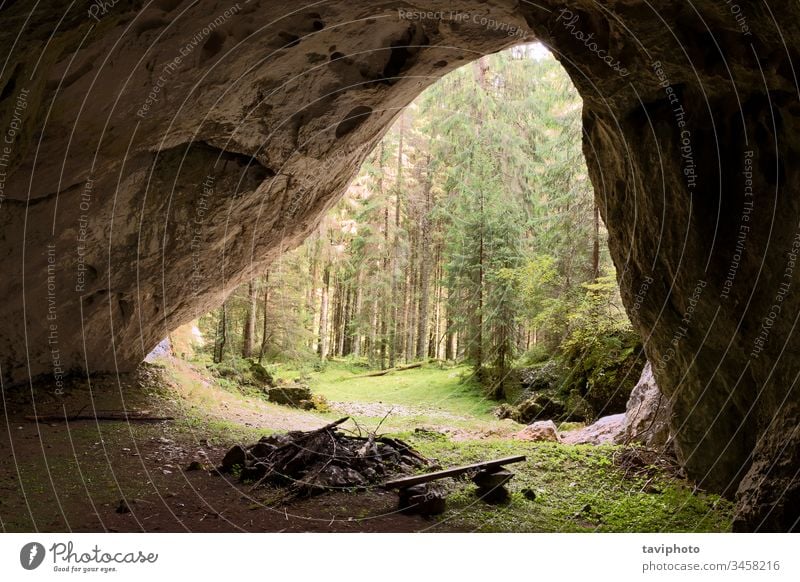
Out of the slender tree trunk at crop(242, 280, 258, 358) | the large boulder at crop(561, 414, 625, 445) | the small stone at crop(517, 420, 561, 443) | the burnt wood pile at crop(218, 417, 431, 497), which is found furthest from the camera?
the slender tree trunk at crop(242, 280, 258, 358)

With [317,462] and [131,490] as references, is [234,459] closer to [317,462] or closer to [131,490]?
[317,462]

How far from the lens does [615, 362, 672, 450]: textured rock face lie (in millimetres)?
8688

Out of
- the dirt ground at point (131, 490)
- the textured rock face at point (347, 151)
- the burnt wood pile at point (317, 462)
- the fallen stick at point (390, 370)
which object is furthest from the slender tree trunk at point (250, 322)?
the burnt wood pile at point (317, 462)

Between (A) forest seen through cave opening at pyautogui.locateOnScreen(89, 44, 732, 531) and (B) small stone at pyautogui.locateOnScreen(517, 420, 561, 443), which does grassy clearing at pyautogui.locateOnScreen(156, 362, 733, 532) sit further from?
(B) small stone at pyautogui.locateOnScreen(517, 420, 561, 443)

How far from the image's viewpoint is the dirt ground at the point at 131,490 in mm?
5516

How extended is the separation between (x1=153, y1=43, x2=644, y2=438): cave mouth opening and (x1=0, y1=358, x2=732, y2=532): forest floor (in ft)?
16.7

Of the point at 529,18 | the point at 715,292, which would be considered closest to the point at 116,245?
the point at 529,18

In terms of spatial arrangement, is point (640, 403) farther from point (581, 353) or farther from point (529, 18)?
point (529, 18)

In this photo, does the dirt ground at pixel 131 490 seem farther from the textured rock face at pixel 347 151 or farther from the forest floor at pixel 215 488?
the textured rock face at pixel 347 151

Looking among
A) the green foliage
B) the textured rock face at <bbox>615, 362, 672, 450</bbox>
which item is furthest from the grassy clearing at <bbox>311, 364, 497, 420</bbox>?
the textured rock face at <bbox>615, 362, 672, 450</bbox>

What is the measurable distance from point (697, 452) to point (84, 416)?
31.1 ft

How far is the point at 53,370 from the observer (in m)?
9.62

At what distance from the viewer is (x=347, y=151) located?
11547 millimetres

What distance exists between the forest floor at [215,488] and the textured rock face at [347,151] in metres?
0.81
